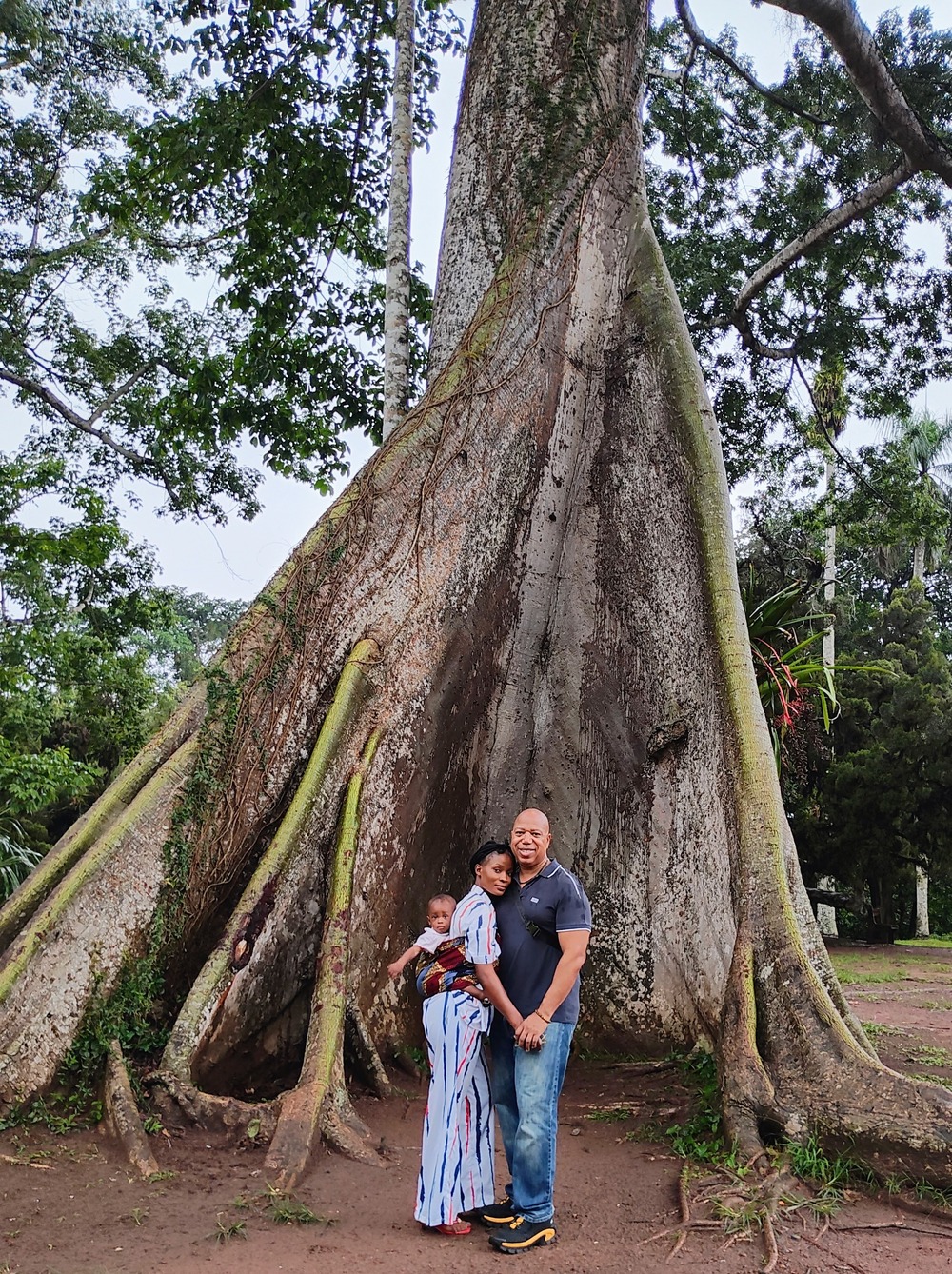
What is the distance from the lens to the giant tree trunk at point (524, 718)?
383 centimetres

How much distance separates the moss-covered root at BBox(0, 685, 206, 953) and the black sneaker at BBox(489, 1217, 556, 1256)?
2.40 m

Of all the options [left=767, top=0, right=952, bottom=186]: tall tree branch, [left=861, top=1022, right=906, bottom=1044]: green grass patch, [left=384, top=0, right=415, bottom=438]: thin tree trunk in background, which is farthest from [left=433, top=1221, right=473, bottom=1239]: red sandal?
[left=767, top=0, right=952, bottom=186]: tall tree branch

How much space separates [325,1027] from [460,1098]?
0.86m

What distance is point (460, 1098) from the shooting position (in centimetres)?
312

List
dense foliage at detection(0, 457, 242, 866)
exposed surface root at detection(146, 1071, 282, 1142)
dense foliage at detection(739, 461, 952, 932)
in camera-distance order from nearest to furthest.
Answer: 1. exposed surface root at detection(146, 1071, 282, 1142)
2. dense foliage at detection(0, 457, 242, 866)
3. dense foliage at detection(739, 461, 952, 932)

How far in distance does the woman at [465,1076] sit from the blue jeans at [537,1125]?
0.12 meters

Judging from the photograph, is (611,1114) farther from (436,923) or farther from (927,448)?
(927,448)

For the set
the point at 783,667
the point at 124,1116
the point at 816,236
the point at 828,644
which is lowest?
the point at 124,1116

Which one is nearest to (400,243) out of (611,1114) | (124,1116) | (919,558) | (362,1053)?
(362,1053)

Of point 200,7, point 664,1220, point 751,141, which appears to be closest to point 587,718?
point 664,1220

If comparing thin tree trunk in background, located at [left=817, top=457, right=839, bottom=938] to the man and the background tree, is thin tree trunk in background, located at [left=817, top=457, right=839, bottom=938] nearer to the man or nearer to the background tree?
the background tree

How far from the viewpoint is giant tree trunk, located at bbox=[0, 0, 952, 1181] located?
383cm

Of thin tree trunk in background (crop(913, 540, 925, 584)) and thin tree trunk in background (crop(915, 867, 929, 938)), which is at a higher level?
thin tree trunk in background (crop(913, 540, 925, 584))

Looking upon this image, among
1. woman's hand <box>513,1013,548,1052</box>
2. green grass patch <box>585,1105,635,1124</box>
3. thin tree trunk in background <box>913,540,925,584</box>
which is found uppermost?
thin tree trunk in background <box>913,540,925,584</box>
